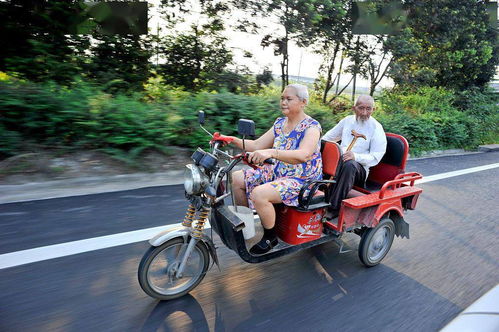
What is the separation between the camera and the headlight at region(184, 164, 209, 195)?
2.30m

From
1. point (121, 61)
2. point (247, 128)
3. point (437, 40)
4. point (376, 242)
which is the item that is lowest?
point (376, 242)

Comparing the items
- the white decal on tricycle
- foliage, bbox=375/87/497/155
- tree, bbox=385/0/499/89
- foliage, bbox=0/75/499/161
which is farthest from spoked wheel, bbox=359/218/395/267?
tree, bbox=385/0/499/89

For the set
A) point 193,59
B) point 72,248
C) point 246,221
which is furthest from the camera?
point 193,59

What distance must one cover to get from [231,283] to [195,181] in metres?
1.07

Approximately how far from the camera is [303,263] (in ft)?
10.9

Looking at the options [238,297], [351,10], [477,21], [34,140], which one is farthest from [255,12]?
[477,21]

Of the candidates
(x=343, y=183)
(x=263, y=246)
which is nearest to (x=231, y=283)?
(x=263, y=246)

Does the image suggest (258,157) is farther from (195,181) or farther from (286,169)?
(286,169)

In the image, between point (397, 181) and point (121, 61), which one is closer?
point (397, 181)

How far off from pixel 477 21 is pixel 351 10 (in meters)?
7.59

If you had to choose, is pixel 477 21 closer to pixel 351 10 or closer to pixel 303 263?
pixel 351 10

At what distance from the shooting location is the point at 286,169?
9.75 feet

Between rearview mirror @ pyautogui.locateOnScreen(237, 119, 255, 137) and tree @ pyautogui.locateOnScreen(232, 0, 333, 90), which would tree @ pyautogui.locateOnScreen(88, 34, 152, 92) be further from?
rearview mirror @ pyautogui.locateOnScreen(237, 119, 255, 137)

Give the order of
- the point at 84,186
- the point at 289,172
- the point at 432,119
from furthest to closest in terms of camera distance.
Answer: the point at 432,119, the point at 84,186, the point at 289,172
